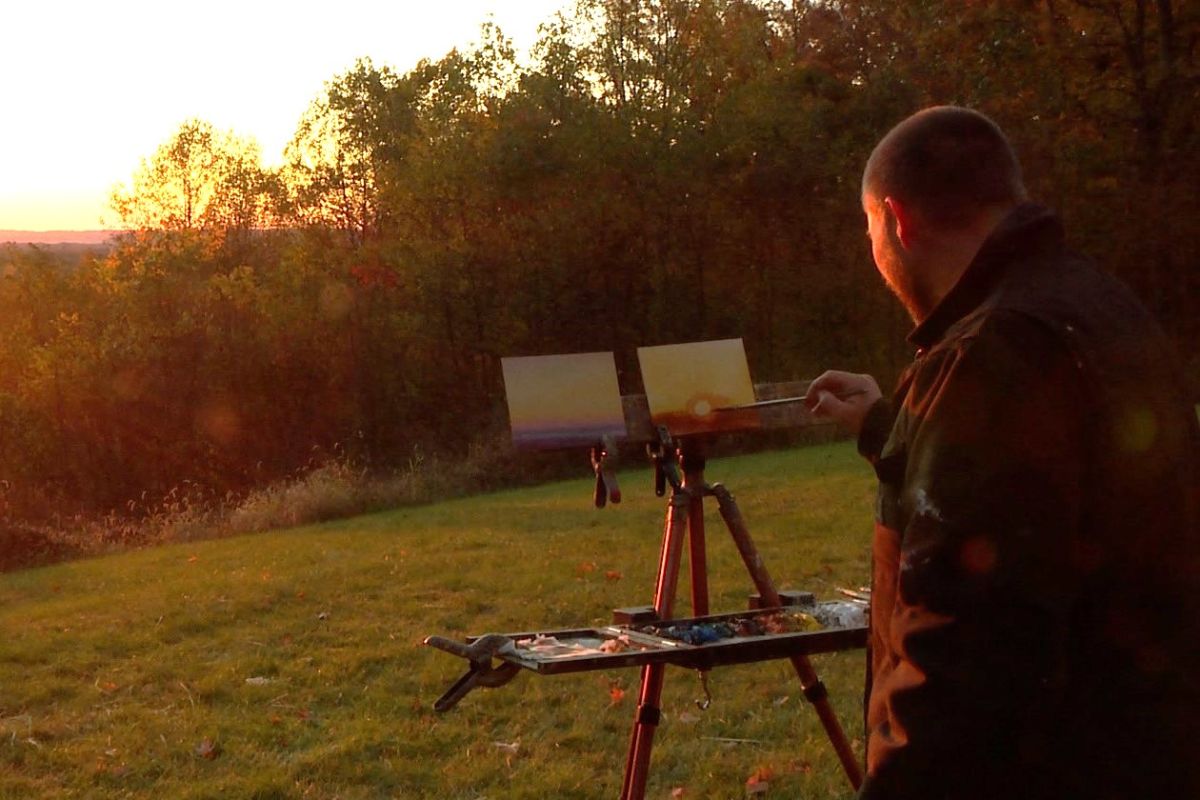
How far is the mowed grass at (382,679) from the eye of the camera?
5.80 metres

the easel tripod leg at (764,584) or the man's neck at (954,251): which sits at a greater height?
the man's neck at (954,251)

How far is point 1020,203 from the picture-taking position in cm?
218

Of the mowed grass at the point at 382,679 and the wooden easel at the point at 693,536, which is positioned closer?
the wooden easel at the point at 693,536

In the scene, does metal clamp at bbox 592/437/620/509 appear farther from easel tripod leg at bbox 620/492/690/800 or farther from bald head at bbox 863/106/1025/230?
bald head at bbox 863/106/1025/230

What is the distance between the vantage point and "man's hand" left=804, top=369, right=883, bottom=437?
303 cm

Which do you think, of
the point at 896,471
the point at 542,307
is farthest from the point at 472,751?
the point at 542,307

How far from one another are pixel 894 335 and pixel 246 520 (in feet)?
42.9

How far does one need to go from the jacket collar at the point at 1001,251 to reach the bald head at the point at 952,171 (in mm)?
52

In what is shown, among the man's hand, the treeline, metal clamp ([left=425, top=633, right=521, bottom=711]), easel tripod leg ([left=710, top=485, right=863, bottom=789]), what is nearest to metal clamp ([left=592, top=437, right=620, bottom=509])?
easel tripod leg ([left=710, top=485, right=863, bottom=789])

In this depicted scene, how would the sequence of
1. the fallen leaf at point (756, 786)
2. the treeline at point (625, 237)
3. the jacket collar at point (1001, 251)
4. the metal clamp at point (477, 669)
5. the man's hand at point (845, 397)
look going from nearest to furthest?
the jacket collar at point (1001, 251), the man's hand at point (845, 397), the metal clamp at point (477, 669), the fallen leaf at point (756, 786), the treeline at point (625, 237)

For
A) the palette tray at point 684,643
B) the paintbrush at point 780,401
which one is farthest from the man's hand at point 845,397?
the palette tray at point 684,643

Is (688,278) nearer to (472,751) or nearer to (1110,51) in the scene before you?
(1110,51)

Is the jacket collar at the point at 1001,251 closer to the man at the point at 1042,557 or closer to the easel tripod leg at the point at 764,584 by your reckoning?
the man at the point at 1042,557

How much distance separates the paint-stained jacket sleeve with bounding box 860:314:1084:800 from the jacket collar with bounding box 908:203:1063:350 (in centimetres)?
15
